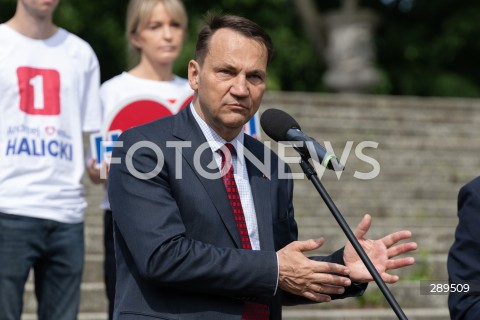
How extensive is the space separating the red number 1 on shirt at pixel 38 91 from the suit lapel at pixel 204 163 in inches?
55.3

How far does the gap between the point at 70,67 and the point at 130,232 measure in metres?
1.89

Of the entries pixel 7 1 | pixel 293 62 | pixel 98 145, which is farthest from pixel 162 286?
pixel 293 62

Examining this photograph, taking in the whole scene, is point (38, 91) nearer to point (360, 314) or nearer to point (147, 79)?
point (147, 79)

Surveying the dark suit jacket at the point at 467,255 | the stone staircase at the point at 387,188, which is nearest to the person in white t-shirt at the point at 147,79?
the stone staircase at the point at 387,188

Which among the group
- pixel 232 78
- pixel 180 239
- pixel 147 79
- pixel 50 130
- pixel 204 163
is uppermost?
pixel 147 79

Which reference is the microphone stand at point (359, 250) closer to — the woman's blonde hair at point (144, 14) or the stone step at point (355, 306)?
the woman's blonde hair at point (144, 14)

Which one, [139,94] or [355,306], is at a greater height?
[139,94]

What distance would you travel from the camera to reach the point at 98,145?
16.4 feet

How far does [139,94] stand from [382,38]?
1790cm

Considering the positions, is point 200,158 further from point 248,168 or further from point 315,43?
point 315,43

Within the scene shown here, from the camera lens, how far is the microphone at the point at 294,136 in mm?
3105

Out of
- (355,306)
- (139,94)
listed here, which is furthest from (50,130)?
(355,306)

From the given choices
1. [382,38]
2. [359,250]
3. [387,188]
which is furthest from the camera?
[382,38]

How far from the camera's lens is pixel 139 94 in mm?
5109
